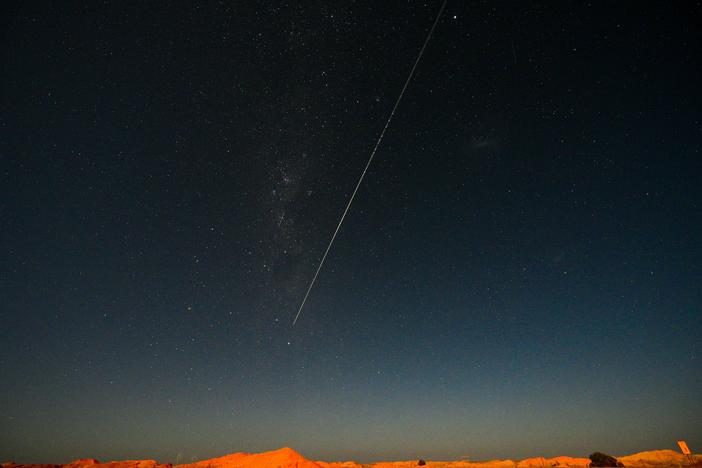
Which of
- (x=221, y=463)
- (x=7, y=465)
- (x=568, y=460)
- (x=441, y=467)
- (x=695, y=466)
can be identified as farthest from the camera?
(x=568, y=460)

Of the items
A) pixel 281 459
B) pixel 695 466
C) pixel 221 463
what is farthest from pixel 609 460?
pixel 221 463

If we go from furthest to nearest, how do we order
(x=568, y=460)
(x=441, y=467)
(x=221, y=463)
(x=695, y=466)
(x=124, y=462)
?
(x=568, y=460) → (x=441, y=467) → (x=221, y=463) → (x=124, y=462) → (x=695, y=466)

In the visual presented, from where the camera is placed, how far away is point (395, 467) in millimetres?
49594

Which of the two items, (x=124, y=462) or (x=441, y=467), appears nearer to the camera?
(x=124, y=462)

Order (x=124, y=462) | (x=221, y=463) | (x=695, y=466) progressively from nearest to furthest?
(x=695, y=466) < (x=124, y=462) < (x=221, y=463)

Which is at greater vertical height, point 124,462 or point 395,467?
point 124,462

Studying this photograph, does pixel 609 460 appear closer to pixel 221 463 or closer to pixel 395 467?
pixel 395 467

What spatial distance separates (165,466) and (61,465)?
10355 mm

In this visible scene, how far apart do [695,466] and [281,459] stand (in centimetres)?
3905

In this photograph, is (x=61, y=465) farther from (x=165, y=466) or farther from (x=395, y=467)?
(x=395, y=467)

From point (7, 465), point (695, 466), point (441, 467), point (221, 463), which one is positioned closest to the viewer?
point (695, 466)

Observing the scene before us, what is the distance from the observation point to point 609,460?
120 feet

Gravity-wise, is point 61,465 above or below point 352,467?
above

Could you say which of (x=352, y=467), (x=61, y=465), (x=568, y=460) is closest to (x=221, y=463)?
(x=61, y=465)
